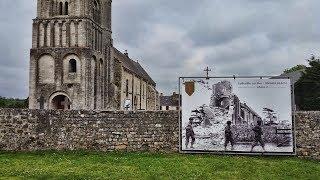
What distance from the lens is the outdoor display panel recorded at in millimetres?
22328

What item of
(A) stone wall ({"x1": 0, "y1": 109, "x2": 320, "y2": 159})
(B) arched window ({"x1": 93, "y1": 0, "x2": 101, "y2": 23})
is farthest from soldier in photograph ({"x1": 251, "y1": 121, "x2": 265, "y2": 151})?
(B) arched window ({"x1": 93, "y1": 0, "x2": 101, "y2": 23})

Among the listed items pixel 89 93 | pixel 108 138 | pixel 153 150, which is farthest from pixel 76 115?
pixel 89 93

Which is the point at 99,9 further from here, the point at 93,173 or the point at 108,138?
the point at 93,173

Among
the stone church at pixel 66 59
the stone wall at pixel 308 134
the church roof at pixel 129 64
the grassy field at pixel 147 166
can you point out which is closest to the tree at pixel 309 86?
the stone church at pixel 66 59

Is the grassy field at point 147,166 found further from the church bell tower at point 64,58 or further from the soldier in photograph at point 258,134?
the church bell tower at point 64,58

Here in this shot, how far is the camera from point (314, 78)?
193 ft

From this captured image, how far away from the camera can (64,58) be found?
56.8 metres

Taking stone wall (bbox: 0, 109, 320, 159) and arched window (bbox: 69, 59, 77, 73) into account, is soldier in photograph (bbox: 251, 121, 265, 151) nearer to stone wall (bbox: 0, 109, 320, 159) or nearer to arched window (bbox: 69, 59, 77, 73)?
stone wall (bbox: 0, 109, 320, 159)

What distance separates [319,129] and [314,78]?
126ft

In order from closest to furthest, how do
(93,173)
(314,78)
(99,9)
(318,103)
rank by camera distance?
(93,173)
(318,103)
(314,78)
(99,9)

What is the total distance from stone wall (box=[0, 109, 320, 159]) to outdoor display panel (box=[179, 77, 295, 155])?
3.01 feet

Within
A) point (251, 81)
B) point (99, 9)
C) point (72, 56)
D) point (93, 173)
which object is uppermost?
point (99, 9)

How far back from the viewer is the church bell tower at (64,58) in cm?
5606

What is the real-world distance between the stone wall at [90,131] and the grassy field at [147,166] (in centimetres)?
70
